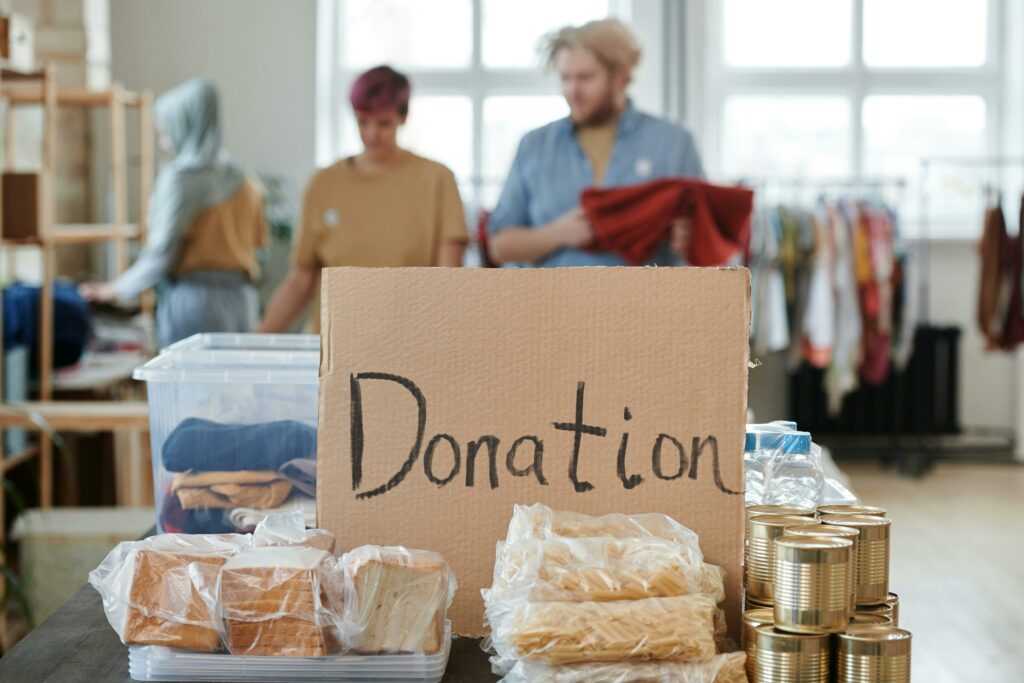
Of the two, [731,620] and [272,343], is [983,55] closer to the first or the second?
[272,343]

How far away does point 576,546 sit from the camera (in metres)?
0.88

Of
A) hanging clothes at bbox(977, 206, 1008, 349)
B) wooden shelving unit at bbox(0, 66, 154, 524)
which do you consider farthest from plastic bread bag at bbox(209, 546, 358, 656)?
hanging clothes at bbox(977, 206, 1008, 349)

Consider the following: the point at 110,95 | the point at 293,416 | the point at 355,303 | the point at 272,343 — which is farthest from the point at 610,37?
the point at 110,95

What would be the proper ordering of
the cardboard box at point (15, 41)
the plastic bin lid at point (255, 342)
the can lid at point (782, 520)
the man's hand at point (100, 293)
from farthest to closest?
the man's hand at point (100, 293)
the cardboard box at point (15, 41)
the plastic bin lid at point (255, 342)
the can lid at point (782, 520)

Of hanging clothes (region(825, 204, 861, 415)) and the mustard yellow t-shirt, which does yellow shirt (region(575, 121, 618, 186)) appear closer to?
the mustard yellow t-shirt

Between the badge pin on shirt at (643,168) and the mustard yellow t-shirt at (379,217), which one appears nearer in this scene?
the mustard yellow t-shirt at (379,217)

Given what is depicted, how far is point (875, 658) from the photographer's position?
0.78m

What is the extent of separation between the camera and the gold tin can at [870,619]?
2.72ft

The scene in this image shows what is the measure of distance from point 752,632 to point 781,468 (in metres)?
0.26

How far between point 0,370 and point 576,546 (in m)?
2.85

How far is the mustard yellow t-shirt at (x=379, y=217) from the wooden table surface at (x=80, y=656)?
1628mm

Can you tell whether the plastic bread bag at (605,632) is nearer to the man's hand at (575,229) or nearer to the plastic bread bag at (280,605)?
the plastic bread bag at (280,605)

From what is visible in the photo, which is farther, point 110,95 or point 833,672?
point 110,95

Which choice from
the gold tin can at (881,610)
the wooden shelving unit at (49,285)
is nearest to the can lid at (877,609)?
the gold tin can at (881,610)
